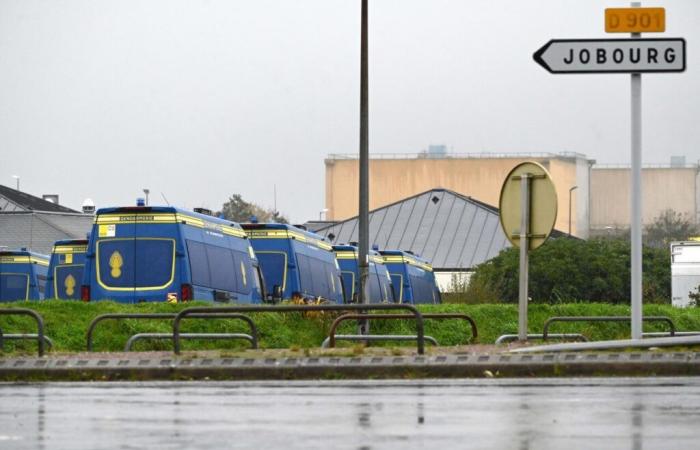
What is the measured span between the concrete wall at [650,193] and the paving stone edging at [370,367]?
466 ft

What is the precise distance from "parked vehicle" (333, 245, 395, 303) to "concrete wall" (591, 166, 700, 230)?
107 metres

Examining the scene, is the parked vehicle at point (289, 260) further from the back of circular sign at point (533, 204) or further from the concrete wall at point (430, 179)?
the concrete wall at point (430, 179)

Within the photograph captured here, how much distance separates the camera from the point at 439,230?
103812mm

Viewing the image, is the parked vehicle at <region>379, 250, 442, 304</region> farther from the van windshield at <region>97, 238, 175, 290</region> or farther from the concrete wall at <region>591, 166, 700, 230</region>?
the concrete wall at <region>591, 166, 700, 230</region>

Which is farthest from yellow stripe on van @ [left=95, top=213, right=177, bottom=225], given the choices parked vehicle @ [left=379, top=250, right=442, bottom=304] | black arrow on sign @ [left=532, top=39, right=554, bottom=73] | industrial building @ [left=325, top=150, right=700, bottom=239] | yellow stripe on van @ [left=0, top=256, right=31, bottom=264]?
industrial building @ [left=325, top=150, right=700, bottom=239]

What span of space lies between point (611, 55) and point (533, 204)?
7.97 feet

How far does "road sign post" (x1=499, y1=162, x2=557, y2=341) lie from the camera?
18672 millimetres

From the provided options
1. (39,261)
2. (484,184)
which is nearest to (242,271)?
(39,261)

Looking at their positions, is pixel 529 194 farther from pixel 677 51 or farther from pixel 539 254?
pixel 539 254

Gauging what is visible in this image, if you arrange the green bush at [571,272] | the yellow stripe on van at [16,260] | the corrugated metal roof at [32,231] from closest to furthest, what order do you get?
the yellow stripe on van at [16,260] < the green bush at [571,272] < the corrugated metal roof at [32,231]

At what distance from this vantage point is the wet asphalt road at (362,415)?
10.0 meters

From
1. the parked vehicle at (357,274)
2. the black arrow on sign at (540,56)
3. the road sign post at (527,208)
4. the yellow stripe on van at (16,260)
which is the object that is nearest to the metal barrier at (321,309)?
the road sign post at (527,208)

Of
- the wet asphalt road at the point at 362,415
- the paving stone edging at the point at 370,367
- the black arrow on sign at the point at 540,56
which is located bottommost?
the wet asphalt road at the point at 362,415

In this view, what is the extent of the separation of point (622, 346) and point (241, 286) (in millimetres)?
20383
